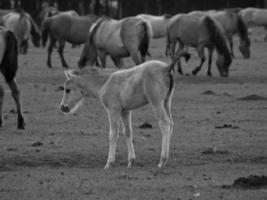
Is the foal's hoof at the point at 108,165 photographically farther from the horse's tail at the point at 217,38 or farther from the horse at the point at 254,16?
the horse at the point at 254,16

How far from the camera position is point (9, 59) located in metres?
15.5

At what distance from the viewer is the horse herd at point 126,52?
11.6m

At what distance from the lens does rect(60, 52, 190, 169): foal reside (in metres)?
11.5

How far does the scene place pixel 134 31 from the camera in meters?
23.9

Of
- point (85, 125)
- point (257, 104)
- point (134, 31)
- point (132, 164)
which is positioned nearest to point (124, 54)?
point (134, 31)

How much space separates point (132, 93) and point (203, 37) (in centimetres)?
1473

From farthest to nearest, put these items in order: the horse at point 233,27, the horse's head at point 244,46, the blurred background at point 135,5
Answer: the blurred background at point 135,5
the horse at point 233,27
the horse's head at point 244,46

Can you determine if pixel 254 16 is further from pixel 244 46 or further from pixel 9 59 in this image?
pixel 9 59

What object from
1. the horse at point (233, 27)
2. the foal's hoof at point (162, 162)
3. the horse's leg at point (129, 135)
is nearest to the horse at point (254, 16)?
the horse at point (233, 27)

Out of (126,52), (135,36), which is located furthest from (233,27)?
(135,36)

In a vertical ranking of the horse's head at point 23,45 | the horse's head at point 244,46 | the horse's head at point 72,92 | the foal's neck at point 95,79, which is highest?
the foal's neck at point 95,79

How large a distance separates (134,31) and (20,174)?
13.0 meters

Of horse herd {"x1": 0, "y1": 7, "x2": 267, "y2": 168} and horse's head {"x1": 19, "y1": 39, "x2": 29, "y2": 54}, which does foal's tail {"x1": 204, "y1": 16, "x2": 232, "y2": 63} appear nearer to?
horse herd {"x1": 0, "y1": 7, "x2": 267, "y2": 168}

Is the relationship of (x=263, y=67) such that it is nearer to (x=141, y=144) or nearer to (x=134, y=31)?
(x=134, y=31)
